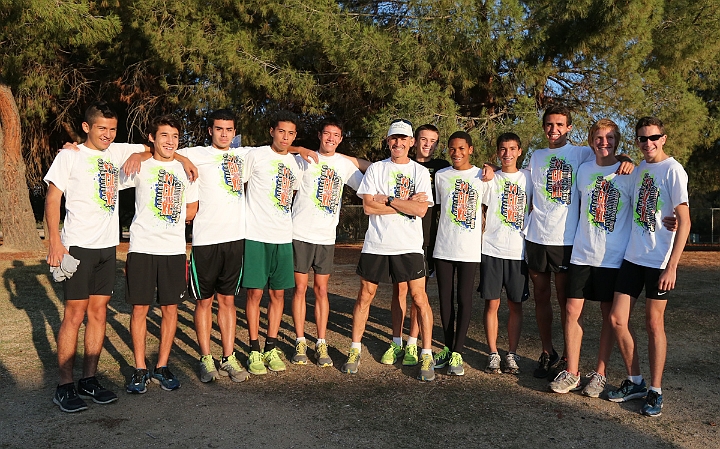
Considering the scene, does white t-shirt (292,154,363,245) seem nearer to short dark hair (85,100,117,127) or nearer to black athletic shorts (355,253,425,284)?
black athletic shorts (355,253,425,284)

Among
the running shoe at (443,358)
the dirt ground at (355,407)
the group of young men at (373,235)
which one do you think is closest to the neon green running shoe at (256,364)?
the group of young men at (373,235)

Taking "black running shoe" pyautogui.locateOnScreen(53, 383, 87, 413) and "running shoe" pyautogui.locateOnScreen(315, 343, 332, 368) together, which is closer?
"black running shoe" pyautogui.locateOnScreen(53, 383, 87, 413)

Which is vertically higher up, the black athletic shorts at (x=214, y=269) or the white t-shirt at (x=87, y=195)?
the white t-shirt at (x=87, y=195)

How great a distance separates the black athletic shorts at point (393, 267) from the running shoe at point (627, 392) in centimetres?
169

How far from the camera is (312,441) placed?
3438 millimetres

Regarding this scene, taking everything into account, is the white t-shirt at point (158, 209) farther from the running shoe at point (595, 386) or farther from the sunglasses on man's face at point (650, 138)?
the sunglasses on man's face at point (650, 138)

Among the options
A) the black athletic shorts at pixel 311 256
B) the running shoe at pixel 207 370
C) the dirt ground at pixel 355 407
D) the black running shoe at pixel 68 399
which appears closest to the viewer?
the dirt ground at pixel 355 407

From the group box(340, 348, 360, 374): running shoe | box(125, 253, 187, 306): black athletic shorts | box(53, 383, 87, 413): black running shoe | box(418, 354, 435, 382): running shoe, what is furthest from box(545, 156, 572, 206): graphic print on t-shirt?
box(53, 383, 87, 413): black running shoe

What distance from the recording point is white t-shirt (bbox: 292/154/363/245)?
5184 millimetres

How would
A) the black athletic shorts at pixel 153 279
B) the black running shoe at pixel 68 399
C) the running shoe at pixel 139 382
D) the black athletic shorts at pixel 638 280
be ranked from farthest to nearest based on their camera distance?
the black athletic shorts at pixel 153 279, the running shoe at pixel 139 382, the black athletic shorts at pixel 638 280, the black running shoe at pixel 68 399

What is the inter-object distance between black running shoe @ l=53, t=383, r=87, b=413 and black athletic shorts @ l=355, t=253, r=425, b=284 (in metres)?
2.25

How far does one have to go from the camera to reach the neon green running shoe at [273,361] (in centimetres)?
486

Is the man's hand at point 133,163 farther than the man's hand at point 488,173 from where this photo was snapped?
No

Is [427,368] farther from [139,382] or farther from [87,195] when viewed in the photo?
[87,195]
